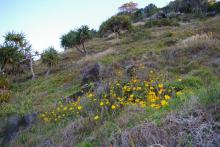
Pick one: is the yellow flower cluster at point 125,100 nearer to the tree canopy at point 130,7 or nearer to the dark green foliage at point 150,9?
the dark green foliage at point 150,9

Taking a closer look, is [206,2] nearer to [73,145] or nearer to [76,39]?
[76,39]

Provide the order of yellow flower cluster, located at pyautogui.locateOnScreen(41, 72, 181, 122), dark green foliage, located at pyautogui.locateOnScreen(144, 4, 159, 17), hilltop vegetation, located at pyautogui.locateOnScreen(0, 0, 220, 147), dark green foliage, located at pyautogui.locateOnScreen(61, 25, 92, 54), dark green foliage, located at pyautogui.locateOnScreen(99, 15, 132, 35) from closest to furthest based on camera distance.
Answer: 1. hilltop vegetation, located at pyautogui.locateOnScreen(0, 0, 220, 147)
2. yellow flower cluster, located at pyautogui.locateOnScreen(41, 72, 181, 122)
3. dark green foliage, located at pyautogui.locateOnScreen(61, 25, 92, 54)
4. dark green foliage, located at pyautogui.locateOnScreen(99, 15, 132, 35)
5. dark green foliage, located at pyautogui.locateOnScreen(144, 4, 159, 17)

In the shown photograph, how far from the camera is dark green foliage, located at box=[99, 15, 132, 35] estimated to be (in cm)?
3156

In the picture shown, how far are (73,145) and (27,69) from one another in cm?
2269

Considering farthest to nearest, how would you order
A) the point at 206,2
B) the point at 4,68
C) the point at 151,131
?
the point at 206,2 → the point at 4,68 → the point at 151,131

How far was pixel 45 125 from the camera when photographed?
6004 millimetres

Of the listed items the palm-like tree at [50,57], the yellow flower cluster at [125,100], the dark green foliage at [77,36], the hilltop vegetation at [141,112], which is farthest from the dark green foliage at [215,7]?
the yellow flower cluster at [125,100]

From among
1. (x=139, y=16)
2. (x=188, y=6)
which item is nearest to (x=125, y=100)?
(x=188, y=6)

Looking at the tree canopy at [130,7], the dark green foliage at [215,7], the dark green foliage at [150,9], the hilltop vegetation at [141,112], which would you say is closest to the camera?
the hilltop vegetation at [141,112]

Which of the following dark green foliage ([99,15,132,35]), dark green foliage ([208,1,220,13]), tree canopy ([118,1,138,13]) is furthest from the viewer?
tree canopy ([118,1,138,13])

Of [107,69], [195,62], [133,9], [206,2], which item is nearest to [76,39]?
[107,69]

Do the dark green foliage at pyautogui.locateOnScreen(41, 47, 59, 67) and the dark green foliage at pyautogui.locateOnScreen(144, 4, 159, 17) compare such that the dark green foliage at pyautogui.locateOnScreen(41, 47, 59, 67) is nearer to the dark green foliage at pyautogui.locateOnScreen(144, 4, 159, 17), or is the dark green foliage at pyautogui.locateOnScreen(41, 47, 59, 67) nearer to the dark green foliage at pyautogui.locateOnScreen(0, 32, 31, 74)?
the dark green foliage at pyautogui.locateOnScreen(0, 32, 31, 74)

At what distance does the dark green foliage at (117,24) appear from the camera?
31562 mm

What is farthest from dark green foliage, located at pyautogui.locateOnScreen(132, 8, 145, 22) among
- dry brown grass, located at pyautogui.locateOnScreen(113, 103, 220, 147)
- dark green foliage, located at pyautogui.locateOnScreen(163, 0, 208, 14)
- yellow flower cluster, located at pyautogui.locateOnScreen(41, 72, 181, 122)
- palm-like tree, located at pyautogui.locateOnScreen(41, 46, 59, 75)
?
dry brown grass, located at pyautogui.locateOnScreen(113, 103, 220, 147)
